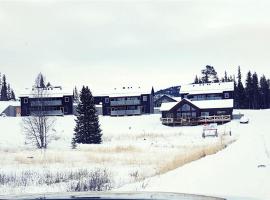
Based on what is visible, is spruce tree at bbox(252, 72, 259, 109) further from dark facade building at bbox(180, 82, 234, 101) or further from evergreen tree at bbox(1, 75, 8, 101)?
evergreen tree at bbox(1, 75, 8, 101)

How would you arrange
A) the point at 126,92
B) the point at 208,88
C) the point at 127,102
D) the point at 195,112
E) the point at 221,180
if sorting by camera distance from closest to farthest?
1. the point at 221,180
2. the point at 195,112
3. the point at 127,102
4. the point at 126,92
5. the point at 208,88

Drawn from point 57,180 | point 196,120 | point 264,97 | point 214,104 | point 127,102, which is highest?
point 264,97

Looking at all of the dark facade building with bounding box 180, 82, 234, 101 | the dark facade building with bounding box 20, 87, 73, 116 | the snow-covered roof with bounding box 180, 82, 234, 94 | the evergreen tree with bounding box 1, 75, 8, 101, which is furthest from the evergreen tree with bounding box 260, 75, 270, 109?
the evergreen tree with bounding box 1, 75, 8, 101

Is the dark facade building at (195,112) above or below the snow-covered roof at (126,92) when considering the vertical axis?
below

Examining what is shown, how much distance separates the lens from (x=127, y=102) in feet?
288

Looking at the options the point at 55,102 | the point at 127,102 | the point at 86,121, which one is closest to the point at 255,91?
the point at 127,102

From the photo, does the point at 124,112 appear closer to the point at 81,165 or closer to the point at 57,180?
the point at 81,165

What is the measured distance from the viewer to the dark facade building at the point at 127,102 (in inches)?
3457

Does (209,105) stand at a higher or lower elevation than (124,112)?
higher

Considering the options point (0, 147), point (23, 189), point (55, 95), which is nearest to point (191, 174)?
point (23, 189)

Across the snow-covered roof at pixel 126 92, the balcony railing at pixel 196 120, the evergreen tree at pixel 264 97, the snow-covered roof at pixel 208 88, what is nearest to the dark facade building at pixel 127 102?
the snow-covered roof at pixel 126 92

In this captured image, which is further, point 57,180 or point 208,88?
point 208,88

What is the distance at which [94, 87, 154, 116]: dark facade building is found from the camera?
8781 centimetres

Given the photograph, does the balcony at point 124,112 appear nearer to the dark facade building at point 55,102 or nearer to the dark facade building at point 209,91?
the dark facade building at point 55,102
